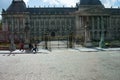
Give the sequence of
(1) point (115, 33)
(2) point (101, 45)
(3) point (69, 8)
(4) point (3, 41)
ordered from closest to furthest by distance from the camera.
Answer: (2) point (101, 45), (4) point (3, 41), (1) point (115, 33), (3) point (69, 8)

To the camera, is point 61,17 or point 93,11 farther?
point 61,17

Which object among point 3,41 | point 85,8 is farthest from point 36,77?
point 85,8

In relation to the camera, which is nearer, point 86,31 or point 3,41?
point 86,31

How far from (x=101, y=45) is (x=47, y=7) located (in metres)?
88.6

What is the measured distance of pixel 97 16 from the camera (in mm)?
113438

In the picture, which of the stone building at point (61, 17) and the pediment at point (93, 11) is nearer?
the pediment at point (93, 11)

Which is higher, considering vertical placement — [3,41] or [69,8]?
[69,8]

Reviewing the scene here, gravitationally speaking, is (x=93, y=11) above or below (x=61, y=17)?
above

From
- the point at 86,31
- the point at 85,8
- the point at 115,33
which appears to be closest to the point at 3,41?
the point at 86,31

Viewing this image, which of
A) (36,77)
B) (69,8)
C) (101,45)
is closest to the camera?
(36,77)

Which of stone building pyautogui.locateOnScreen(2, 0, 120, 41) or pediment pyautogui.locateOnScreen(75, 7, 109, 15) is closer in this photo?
pediment pyautogui.locateOnScreen(75, 7, 109, 15)

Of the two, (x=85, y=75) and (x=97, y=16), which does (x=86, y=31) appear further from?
(x=97, y=16)

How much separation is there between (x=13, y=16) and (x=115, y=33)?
6430cm

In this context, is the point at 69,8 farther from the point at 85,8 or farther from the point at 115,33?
the point at 115,33
